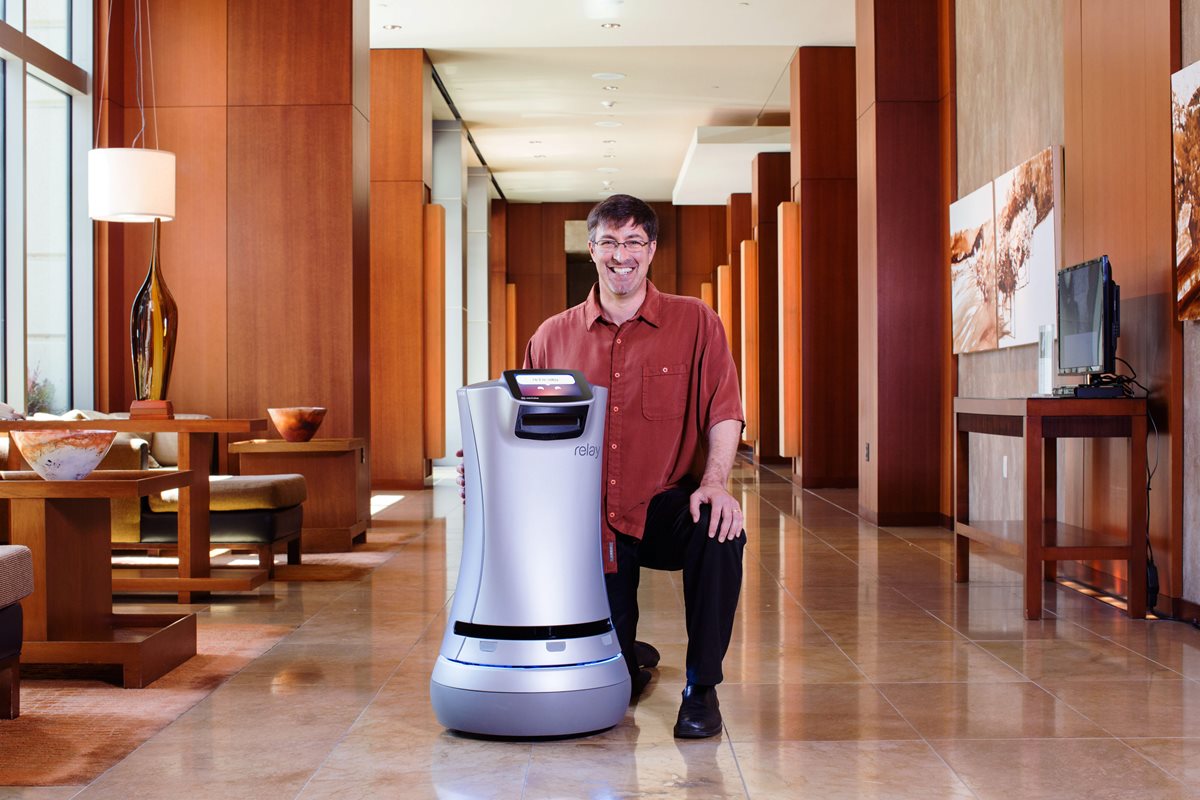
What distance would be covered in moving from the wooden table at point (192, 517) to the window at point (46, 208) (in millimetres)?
1741

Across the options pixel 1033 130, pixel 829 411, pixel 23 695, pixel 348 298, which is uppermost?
pixel 1033 130

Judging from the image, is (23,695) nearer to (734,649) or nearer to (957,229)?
(734,649)

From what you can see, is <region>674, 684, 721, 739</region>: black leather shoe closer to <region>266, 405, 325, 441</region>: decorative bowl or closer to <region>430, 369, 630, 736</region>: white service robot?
<region>430, 369, 630, 736</region>: white service robot

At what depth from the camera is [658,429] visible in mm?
2971

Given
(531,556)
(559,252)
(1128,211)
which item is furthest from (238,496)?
(559,252)

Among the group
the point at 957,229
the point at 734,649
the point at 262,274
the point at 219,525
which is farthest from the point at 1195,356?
the point at 262,274

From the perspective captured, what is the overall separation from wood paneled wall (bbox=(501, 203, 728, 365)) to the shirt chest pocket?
17.2m

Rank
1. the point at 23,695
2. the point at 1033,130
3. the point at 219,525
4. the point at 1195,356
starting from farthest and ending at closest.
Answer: the point at 1033,130 < the point at 219,525 < the point at 1195,356 < the point at 23,695

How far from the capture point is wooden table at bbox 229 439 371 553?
20.4ft

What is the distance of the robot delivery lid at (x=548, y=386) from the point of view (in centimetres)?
262

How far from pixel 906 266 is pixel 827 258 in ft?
8.78

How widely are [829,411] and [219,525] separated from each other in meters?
6.19

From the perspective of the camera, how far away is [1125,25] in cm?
469

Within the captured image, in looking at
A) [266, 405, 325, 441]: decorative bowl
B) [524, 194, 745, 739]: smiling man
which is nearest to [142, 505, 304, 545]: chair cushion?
[266, 405, 325, 441]: decorative bowl
